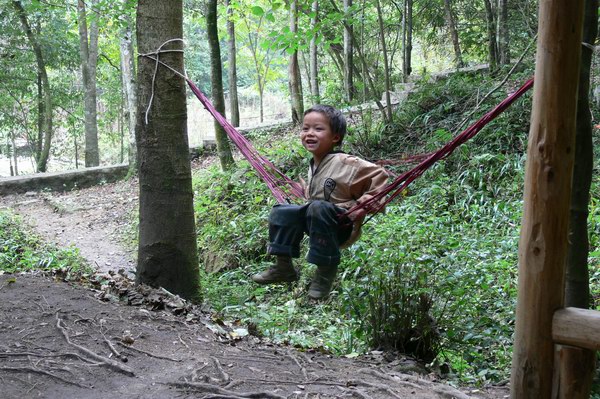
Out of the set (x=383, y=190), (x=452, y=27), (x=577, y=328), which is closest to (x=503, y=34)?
(x=452, y=27)

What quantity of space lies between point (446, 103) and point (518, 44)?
2.03 m

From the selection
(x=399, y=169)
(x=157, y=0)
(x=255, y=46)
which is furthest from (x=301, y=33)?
(x=255, y=46)

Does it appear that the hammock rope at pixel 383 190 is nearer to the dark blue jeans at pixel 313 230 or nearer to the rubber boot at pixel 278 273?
the dark blue jeans at pixel 313 230

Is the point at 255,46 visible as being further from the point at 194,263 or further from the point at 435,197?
the point at 194,263

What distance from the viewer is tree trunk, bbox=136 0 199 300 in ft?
10.1

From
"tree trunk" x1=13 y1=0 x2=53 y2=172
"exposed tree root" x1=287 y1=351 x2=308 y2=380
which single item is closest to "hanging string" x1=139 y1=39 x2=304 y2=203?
"exposed tree root" x1=287 y1=351 x2=308 y2=380

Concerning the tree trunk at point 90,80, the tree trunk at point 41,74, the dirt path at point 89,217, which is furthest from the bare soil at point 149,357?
the tree trunk at point 41,74

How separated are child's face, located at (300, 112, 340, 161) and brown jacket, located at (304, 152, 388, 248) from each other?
50mm

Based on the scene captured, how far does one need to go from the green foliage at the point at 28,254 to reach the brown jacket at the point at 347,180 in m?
2.10

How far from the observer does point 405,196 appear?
5.00 metres

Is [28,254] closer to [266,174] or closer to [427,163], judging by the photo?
[266,174]

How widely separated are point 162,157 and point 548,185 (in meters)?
2.06

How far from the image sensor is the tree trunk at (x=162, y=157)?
3.09 metres

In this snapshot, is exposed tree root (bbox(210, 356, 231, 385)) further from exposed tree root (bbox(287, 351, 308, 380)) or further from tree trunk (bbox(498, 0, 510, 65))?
tree trunk (bbox(498, 0, 510, 65))
